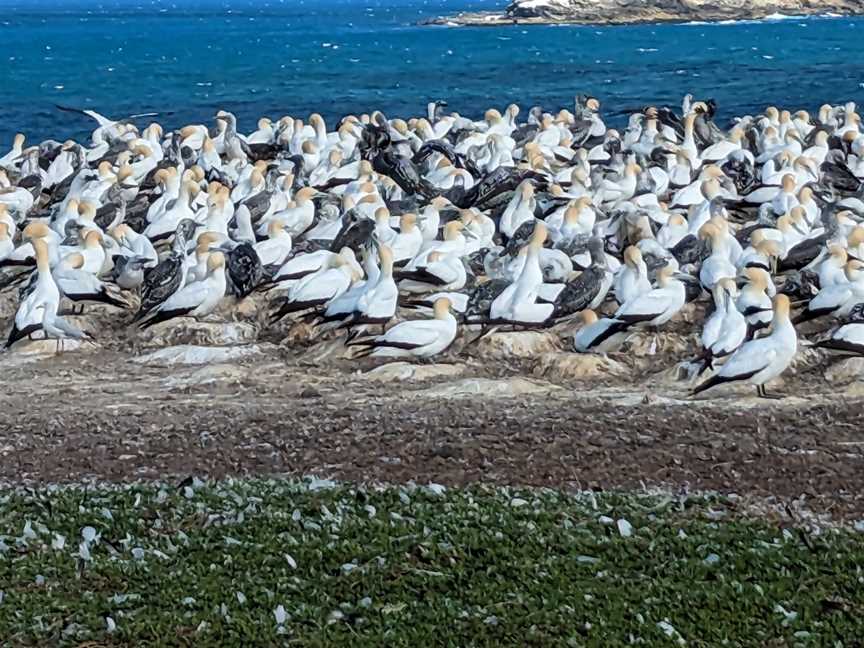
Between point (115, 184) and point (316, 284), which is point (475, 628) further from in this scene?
point (115, 184)

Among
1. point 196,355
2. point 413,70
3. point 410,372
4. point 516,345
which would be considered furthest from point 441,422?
point 413,70

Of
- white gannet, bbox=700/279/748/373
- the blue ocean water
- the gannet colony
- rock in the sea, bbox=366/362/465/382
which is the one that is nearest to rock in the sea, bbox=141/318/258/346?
the gannet colony

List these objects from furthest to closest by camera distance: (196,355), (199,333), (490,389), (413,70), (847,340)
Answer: (413,70)
(199,333)
(196,355)
(847,340)
(490,389)

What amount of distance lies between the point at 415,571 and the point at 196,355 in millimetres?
6581

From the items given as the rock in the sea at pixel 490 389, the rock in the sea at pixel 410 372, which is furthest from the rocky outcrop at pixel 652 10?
the rock in the sea at pixel 490 389

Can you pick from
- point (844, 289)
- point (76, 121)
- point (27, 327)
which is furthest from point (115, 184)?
point (76, 121)

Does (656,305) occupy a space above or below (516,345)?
above

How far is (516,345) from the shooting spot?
550 inches

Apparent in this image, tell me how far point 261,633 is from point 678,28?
334ft

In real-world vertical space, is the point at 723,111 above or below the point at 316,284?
below

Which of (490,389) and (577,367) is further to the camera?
(577,367)

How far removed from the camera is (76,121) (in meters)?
44.9

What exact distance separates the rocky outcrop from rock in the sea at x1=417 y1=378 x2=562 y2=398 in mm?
104305

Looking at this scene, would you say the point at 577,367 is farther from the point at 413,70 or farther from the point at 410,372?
the point at 413,70
